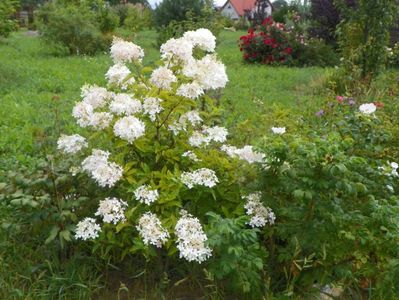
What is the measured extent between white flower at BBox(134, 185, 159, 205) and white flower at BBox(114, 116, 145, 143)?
0.84ft

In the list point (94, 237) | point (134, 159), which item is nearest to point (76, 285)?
point (94, 237)

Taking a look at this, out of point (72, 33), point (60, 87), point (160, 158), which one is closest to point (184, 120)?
point (160, 158)

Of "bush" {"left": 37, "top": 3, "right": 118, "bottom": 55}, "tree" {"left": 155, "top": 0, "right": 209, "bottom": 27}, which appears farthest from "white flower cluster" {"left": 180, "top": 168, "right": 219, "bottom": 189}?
"tree" {"left": 155, "top": 0, "right": 209, "bottom": 27}

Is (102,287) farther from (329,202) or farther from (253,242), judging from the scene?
(329,202)

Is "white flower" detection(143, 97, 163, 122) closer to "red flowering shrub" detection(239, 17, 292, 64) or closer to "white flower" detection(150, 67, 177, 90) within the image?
"white flower" detection(150, 67, 177, 90)

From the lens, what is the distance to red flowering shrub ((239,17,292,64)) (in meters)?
13.0

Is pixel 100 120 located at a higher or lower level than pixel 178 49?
lower

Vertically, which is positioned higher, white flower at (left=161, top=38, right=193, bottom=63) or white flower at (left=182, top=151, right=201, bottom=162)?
white flower at (left=161, top=38, right=193, bottom=63)

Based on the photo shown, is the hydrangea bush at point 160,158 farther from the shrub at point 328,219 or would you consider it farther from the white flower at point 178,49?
the shrub at point 328,219

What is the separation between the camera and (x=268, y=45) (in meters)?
13.1

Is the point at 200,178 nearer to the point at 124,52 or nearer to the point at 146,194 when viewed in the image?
the point at 146,194

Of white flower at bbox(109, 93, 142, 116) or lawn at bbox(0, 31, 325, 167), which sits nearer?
white flower at bbox(109, 93, 142, 116)

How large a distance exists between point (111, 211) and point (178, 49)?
3.10ft

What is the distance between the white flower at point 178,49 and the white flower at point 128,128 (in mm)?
485
